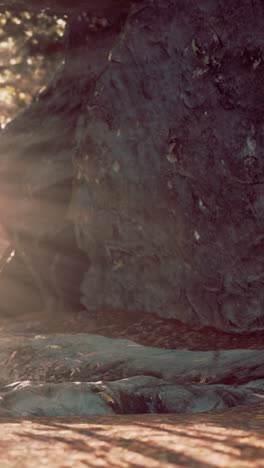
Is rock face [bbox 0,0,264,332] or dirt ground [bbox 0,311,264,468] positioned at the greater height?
rock face [bbox 0,0,264,332]

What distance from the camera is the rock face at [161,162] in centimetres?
570

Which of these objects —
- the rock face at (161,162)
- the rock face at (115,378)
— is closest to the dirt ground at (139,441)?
the rock face at (115,378)

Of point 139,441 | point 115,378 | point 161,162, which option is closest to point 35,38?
point 161,162

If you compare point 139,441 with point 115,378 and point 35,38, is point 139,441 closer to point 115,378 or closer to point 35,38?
point 115,378

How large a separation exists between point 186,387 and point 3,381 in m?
2.78

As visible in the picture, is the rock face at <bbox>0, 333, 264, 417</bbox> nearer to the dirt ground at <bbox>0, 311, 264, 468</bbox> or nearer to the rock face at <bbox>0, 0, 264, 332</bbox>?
the dirt ground at <bbox>0, 311, 264, 468</bbox>

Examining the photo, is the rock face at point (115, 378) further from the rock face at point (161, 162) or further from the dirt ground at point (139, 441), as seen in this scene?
the rock face at point (161, 162)

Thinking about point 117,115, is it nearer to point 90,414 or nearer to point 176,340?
point 176,340

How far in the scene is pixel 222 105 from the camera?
5.78m

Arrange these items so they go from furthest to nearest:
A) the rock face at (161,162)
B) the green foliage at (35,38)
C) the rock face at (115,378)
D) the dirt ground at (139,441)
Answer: the green foliage at (35,38)
the rock face at (161,162)
the rock face at (115,378)
the dirt ground at (139,441)

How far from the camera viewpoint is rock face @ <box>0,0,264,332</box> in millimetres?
5695

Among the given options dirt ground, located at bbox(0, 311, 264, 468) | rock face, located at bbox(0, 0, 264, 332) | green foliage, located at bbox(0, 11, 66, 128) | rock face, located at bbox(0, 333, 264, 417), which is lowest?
rock face, located at bbox(0, 333, 264, 417)

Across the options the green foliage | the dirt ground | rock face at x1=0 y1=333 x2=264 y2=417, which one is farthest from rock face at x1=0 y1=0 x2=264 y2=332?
the green foliage

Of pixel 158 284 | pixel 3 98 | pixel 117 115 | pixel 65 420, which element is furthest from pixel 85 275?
pixel 3 98
